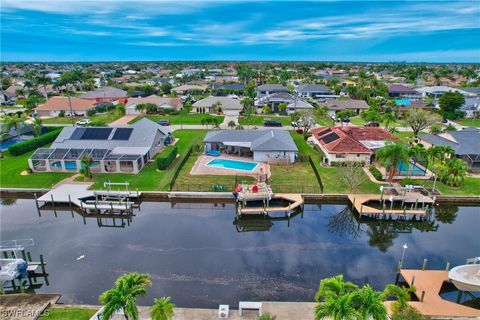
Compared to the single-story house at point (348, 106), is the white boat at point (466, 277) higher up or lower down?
lower down

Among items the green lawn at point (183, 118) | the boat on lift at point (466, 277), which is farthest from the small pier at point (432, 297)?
the green lawn at point (183, 118)

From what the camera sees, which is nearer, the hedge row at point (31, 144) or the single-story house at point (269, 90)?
the hedge row at point (31, 144)

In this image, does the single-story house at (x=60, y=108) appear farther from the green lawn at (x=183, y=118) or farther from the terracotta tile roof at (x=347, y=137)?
the terracotta tile roof at (x=347, y=137)

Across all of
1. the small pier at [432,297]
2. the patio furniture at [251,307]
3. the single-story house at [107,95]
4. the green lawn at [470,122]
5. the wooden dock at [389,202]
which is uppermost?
the single-story house at [107,95]

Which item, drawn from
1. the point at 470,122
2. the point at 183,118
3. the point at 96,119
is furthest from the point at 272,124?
the point at 470,122

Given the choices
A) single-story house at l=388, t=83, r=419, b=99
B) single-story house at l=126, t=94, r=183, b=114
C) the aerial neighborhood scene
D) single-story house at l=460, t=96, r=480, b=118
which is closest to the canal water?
the aerial neighborhood scene

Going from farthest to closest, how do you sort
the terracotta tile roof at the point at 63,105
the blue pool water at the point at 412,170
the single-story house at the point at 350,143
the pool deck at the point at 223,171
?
the terracotta tile roof at the point at 63,105
the single-story house at the point at 350,143
the pool deck at the point at 223,171
the blue pool water at the point at 412,170
